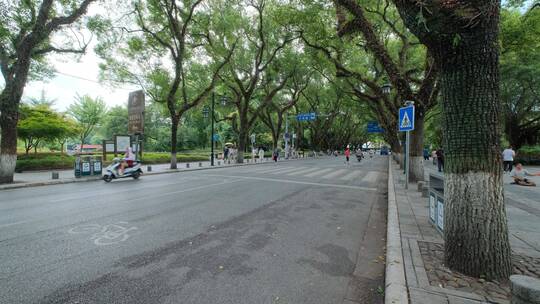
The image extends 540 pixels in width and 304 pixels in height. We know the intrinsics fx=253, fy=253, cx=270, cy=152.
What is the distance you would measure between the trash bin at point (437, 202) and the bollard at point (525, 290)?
255cm

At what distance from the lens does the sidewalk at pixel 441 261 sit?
100 inches

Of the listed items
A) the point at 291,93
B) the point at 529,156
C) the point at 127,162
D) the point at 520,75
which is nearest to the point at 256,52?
the point at 291,93

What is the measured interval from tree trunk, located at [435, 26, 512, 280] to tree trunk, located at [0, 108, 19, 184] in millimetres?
15144

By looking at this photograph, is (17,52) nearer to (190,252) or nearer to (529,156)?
(190,252)

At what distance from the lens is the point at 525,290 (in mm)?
1732

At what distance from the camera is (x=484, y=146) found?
2902 millimetres

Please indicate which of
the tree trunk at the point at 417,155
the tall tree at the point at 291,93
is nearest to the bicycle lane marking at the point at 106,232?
the tree trunk at the point at 417,155

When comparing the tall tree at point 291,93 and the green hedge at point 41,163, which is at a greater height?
the tall tree at point 291,93

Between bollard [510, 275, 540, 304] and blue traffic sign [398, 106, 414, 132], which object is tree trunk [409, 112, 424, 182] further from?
bollard [510, 275, 540, 304]

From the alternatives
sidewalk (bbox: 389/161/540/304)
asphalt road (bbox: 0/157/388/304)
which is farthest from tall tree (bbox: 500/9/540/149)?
asphalt road (bbox: 0/157/388/304)

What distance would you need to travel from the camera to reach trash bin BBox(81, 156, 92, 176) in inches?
498

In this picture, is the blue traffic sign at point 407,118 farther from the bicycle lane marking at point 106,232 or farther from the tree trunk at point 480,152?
the bicycle lane marking at point 106,232

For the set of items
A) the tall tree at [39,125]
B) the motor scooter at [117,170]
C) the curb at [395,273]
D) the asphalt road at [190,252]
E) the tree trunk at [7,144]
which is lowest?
the asphalt road at [190,252]

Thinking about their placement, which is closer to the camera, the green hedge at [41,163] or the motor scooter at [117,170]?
the motor scooter at [117,170]
